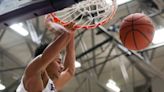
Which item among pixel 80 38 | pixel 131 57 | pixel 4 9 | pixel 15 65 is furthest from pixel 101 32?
pixel 4 9

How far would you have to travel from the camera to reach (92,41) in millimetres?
7797

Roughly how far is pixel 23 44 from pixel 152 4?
3.40 metres

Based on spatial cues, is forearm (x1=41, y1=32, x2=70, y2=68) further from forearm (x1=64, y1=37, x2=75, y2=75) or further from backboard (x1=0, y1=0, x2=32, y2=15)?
forearm (x1=64, y1=37, x2=75, y2=75)

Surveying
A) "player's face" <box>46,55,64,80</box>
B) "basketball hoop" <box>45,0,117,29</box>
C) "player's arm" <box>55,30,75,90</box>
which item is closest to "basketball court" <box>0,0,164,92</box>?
"basketball hoop" <box>45,0,117,29</box>

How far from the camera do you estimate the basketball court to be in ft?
8.09

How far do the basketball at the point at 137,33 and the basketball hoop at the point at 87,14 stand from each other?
1.23 feet

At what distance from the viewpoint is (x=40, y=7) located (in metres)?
2.32

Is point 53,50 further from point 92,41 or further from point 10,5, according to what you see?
point 92,41

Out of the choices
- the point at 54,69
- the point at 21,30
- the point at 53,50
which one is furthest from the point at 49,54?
the point at 21,30

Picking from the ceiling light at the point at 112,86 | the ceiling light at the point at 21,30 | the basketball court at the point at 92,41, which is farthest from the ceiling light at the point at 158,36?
the ceiling light at the point at 112,86

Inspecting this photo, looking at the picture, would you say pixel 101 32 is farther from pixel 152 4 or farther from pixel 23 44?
pixel 23 44

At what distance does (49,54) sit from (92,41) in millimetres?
5655

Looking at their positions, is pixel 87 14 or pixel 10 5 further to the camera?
pixel 87 14

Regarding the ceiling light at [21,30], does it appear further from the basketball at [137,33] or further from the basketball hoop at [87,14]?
the basketball hoop at [87,14]
